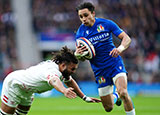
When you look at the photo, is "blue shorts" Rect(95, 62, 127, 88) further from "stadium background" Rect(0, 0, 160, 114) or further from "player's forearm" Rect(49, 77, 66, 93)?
"stadium background" Rect(0, 0, 160, 114)

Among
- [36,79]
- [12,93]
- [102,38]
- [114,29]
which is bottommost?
[12,93]

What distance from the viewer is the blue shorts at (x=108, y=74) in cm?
794

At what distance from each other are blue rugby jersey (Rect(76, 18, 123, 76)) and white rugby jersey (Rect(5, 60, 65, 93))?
5.15ft

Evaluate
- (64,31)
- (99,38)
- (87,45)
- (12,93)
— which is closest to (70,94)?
(12,93)

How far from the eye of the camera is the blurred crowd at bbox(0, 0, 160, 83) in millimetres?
20969

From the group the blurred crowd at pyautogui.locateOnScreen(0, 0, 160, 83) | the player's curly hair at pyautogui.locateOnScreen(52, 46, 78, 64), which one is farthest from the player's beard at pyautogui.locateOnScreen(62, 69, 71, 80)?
the blurred crowd at pyautogui.locateOnScreen(0, 0, 160, 83)

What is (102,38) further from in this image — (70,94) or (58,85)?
(70,94)

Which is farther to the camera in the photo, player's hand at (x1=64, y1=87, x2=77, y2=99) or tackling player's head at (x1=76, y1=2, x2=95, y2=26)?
tackling player's head at (x1=76, y1=2, x2=95, y2=26)

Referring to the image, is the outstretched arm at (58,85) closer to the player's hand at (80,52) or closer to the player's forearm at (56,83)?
the player's forearm at (56,83)

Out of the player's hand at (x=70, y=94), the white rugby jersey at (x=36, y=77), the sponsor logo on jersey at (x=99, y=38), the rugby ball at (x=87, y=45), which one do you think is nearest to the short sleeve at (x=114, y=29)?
the sponsor logo on jersey at (x=99, y=38)

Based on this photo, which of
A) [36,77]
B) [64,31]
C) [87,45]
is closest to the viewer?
[36,77]

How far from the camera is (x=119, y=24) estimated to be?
78.0ft

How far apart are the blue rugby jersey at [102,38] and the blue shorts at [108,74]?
6cm

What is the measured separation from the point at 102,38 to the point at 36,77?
1.99 metres
